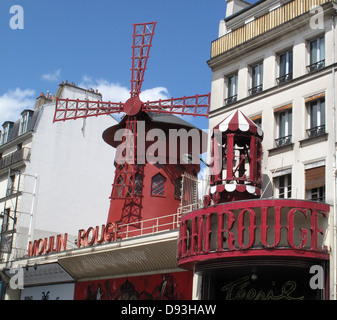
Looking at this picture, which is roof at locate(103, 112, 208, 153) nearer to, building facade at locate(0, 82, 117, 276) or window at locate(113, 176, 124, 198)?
window at locate(113, 176, 124, 198)

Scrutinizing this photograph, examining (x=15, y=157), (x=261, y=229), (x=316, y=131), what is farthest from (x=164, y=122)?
→ (x=15, y=157)

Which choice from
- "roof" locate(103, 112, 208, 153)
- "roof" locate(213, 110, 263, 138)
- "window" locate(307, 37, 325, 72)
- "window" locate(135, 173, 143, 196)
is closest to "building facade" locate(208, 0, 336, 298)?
"window" locate(307, 37, 325, 72)

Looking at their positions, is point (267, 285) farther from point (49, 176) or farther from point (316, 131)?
point (49, 176)

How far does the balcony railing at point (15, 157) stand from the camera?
2811 centimetres

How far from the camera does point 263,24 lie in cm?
1641

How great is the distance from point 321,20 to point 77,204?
16832mm

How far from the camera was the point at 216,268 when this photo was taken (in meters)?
14.2

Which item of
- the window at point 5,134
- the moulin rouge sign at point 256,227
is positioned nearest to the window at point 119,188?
the moulin rouge sign at point 256,227

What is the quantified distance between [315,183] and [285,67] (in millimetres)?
3303

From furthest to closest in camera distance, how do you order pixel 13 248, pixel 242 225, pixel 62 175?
pixel 62 175 → pixel 13 248 → pixel 242 225

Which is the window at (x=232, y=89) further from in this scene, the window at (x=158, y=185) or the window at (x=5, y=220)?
the window at (x=5, y=220)

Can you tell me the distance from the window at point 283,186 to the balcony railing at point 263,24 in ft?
12.6
